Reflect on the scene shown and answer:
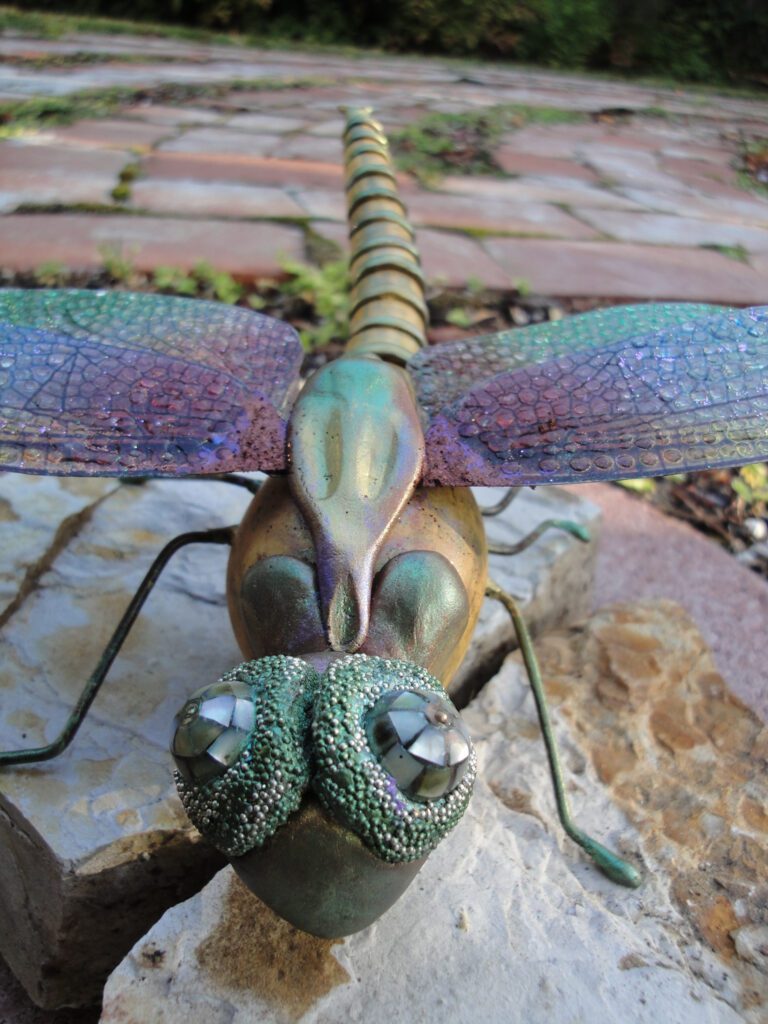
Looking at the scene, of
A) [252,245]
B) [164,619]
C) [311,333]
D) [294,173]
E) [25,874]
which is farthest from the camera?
[294,173]

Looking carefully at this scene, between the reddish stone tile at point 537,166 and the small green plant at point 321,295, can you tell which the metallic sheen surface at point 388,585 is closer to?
the small green plant at point 321,295

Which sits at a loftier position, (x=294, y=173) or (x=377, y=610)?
(x=377, y=610)

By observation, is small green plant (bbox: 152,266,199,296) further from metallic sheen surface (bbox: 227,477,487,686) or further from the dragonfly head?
the dragonfly head

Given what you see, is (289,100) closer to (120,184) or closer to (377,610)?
(120,184)

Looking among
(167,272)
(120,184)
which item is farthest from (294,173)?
(167,272)

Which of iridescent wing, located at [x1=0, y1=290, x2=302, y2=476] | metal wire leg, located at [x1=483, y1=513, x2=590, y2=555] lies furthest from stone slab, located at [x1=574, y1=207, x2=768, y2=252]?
iridescent wing, located at [x1=0, y1=290, x2=302, y2=476]
